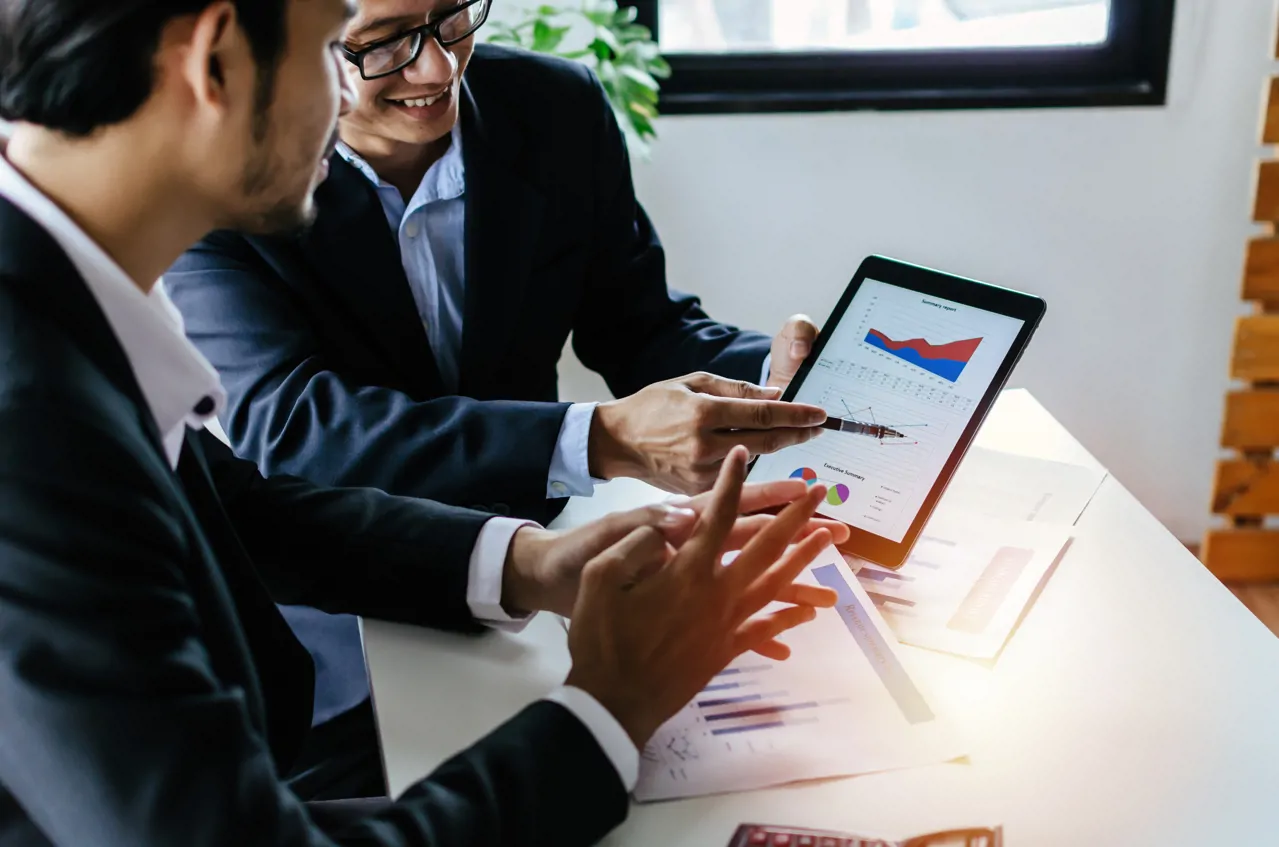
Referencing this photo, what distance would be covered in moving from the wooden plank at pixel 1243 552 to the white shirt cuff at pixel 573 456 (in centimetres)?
170

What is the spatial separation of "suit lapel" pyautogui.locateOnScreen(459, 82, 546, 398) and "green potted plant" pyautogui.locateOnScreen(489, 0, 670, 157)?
0.52 m

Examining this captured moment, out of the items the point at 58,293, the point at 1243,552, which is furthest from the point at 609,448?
the point at 1243,552

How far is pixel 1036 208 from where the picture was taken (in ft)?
7.79

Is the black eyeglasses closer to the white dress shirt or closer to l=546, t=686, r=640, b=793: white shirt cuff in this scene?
the white dress shirt

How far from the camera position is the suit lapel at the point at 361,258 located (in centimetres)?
133

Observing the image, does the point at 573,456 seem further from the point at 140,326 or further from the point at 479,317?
the point at 140,326

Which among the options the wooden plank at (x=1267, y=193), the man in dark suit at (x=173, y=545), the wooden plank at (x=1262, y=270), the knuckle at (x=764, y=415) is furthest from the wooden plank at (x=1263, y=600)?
the man in dark suit at (x=173, y=545)

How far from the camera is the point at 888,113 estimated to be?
2.32 meters

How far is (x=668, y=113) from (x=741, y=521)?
155 cm

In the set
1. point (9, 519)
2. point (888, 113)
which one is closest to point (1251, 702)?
point (9, 519)

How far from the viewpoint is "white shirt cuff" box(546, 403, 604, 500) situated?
1.17 m

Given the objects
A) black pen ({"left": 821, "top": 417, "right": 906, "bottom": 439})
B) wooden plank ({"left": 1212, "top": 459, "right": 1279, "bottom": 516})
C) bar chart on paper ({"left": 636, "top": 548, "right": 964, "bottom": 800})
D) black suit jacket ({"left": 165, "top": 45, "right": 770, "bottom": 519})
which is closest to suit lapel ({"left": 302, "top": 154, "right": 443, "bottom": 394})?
black suit jacket ({"left": 165, "top": 45, "right": 770, "bottom": 519})

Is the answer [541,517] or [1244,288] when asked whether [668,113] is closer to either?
[1244,288]

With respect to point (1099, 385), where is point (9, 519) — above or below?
above
